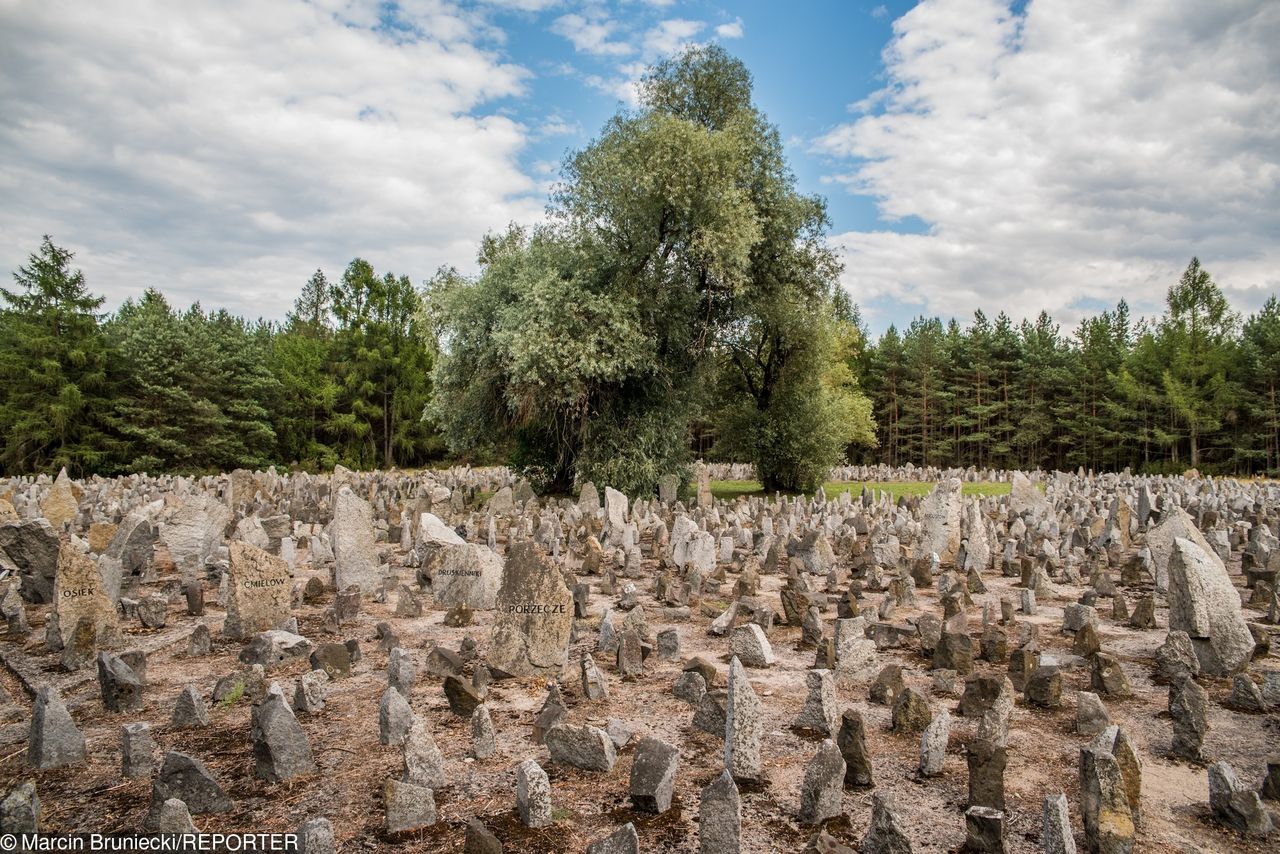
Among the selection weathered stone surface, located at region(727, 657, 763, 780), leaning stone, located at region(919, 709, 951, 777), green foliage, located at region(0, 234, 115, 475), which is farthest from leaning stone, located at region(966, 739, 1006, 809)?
green foliage, located at region(0, 234, 115, 475)

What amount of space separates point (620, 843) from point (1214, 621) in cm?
518

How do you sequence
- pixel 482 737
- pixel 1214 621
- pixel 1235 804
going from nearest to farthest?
pixel 1235 804 → pixel 482 737 → pixel 1214 621

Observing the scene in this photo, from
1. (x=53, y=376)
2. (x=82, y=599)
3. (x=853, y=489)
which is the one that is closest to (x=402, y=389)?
(x=53, y=376)

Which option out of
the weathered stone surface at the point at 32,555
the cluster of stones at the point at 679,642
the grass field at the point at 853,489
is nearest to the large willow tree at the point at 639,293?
the grass field at the point at 853,489

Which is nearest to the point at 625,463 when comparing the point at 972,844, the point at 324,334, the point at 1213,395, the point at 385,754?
the point at 385,754

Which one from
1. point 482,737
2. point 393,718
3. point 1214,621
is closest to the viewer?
point 482,737

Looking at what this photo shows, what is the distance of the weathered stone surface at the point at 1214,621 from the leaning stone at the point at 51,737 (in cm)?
743

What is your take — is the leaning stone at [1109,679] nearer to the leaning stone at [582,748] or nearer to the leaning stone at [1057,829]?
the leaning stone at [1057,829]

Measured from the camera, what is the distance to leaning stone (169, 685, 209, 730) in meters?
4.44

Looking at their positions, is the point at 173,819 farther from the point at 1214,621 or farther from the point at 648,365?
the point at 648,365

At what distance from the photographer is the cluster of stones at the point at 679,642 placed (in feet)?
11.0

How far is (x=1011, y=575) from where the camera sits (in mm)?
9656

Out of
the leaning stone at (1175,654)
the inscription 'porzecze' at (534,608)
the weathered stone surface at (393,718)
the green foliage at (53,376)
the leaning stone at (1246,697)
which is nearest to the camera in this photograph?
the weathered stone surface at (393,718)

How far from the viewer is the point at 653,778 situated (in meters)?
3.43
